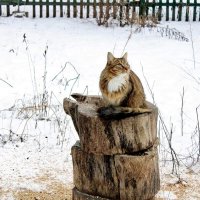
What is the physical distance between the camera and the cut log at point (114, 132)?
12.4ft

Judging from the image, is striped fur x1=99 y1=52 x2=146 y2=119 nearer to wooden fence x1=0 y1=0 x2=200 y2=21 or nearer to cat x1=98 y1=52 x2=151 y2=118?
cat x1=98 y1=52 x2=151 y2=118

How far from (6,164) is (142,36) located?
6.37 metres

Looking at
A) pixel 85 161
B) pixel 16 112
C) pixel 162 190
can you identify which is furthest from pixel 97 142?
pixel 16 112

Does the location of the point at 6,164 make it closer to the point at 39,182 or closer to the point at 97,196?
the point at 39,182

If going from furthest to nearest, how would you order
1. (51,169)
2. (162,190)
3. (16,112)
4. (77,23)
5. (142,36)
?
1. (77,23)
2. (142,36)
3. (16,112)
4. (51,169)
5. (162,190)

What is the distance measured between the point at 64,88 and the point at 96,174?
4084 mm

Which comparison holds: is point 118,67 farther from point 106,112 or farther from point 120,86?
point 106,112

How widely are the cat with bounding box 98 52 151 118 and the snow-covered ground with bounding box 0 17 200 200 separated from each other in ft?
5.17

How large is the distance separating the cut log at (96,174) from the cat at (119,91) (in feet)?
1.13

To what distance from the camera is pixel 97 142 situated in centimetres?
383

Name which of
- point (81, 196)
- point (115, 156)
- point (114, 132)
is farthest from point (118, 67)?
point (81, 196)

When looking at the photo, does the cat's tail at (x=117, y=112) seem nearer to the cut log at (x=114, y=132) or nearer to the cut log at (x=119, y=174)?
the cut log at (x=114, y=132)

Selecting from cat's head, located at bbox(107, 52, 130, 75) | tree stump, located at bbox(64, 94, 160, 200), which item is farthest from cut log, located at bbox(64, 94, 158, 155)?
cat's head, located at bbox(107, 52, 130, 75)

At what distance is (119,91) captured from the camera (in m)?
3.76
